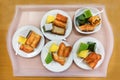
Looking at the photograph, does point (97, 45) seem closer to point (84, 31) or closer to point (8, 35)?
point (84, 31)

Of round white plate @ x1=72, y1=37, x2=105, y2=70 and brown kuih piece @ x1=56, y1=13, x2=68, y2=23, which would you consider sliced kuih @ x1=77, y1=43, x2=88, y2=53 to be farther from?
brown kuih piece @ x1=56, y1=13, x2=68, y2=23

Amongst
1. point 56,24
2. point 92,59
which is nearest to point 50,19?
point 56,24

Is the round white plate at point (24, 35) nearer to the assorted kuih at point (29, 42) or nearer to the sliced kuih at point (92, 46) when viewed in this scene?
the assorted kuih at point (29, 42)

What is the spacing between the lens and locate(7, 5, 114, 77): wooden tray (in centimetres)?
96

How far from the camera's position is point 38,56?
38.5 inches

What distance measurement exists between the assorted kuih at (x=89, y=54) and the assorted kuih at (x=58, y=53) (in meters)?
0.05

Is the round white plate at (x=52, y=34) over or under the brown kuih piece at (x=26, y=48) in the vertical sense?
over

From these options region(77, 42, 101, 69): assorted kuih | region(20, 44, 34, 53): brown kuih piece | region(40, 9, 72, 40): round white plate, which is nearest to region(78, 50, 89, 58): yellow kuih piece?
region(77, 42, 101, 69): assorted kuih

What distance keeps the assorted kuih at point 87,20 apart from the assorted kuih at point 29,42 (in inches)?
7.2

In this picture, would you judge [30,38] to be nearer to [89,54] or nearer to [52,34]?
[52,34]

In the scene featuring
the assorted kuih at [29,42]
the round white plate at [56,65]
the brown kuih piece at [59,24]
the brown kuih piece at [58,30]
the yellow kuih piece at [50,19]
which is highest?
the yellow kuih piece at [50,19]

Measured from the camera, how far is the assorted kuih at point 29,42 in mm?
959
